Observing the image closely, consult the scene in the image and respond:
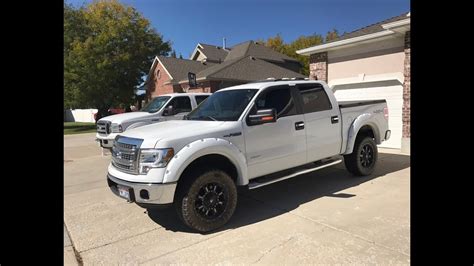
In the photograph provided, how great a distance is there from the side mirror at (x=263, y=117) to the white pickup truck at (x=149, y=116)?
5.12 m

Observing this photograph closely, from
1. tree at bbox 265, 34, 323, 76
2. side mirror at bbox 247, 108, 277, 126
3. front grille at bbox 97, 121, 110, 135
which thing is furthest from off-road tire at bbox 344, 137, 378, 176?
tree at bbox 265, 34, 323, 76

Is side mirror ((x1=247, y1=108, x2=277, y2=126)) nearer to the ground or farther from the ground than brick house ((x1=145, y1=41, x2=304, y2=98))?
nearer to the ground

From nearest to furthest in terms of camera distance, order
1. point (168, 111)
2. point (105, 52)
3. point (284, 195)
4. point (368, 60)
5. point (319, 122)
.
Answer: point (319, 122)
point (284, 195)
point (368, 60)
point (168, 111)
point (105, 52)

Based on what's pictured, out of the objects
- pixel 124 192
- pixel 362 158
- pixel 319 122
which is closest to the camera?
pixel 124 192

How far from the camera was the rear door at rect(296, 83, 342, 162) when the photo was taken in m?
5.47

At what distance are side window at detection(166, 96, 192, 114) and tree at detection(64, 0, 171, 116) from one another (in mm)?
19232

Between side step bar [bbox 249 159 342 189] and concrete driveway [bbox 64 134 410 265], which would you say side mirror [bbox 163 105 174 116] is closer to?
concrete driveway [bbox 64 134 410 265]

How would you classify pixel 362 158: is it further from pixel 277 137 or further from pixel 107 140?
pixel 107 140

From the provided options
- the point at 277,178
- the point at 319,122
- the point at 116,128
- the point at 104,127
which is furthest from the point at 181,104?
the point at 277,178

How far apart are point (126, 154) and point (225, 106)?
1.72 meters

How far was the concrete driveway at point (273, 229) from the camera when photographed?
3.54 metres

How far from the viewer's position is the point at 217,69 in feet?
74.7
